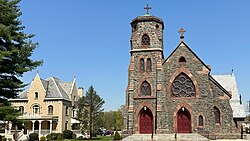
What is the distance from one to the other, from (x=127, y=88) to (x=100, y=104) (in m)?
14.4

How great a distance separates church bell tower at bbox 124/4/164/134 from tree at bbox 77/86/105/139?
1414 centimetres

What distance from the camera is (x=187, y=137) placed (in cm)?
3222

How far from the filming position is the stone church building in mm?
33719

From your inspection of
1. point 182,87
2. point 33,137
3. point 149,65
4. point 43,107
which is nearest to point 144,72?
point 149,65

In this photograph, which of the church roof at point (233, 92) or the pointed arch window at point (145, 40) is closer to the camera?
the church roof at point (233, 92)

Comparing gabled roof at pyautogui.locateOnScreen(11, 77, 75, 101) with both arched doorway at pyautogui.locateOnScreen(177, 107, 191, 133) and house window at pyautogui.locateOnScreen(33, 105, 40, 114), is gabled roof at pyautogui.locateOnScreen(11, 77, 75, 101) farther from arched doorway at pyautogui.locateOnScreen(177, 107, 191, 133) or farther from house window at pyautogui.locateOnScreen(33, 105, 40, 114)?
arched doorway at pyautogui.locateOnScreen(177, 107, 191, 133)

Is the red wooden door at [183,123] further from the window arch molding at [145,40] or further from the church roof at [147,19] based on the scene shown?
the church roof at [147,19]

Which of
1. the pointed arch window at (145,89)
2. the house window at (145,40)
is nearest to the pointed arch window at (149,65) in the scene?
the pointed arch window at (145,89)

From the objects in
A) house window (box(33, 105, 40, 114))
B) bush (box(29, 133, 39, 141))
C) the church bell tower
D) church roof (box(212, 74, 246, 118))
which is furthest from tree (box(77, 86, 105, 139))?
church roof (box(212, 74, 246, 118))

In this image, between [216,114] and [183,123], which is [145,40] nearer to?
[183,123]

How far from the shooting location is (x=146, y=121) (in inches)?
1367

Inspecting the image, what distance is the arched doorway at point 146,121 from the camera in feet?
113

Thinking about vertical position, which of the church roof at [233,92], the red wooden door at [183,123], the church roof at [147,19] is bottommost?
the red wooden door at [183,123]

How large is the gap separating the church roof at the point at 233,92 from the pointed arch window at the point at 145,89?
9826mm
